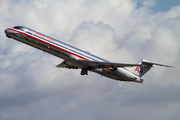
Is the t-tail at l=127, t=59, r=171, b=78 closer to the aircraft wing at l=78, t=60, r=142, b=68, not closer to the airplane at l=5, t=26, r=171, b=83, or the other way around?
the airplane at l=5, t=26, r=171, b=83

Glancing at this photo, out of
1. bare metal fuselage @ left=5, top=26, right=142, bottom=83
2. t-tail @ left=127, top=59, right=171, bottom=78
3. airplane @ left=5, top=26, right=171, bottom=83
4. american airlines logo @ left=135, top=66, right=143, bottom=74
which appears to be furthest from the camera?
american airlines logo @ left=135, top=66, right=143, bottom=74

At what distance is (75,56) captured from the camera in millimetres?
44062

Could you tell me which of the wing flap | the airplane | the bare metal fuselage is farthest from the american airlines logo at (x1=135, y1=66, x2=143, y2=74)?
the wing flap

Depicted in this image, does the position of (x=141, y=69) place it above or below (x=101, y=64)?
above

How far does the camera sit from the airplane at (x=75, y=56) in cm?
4147

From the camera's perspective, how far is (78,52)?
44500 millimetres

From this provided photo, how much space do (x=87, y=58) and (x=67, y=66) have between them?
8.13 m

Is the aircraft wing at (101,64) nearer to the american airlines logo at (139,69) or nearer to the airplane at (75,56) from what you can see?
the airplane at (75,56)

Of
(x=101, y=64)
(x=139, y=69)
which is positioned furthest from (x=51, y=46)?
(x=139, y=69)

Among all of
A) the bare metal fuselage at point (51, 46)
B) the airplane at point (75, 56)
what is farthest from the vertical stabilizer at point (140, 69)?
the bare metal fuselage at point (51, 46)

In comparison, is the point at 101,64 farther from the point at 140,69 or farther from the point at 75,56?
the point at 140,69

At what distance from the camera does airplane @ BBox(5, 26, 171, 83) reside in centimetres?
4147

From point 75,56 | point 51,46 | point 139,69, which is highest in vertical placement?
point 51,46

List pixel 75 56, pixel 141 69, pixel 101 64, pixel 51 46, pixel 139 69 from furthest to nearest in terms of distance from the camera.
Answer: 1. pixel 141 69
2. pixel 139 69
3. pixel 101 64
4. pixel 75 56
5. pixel 51 46
